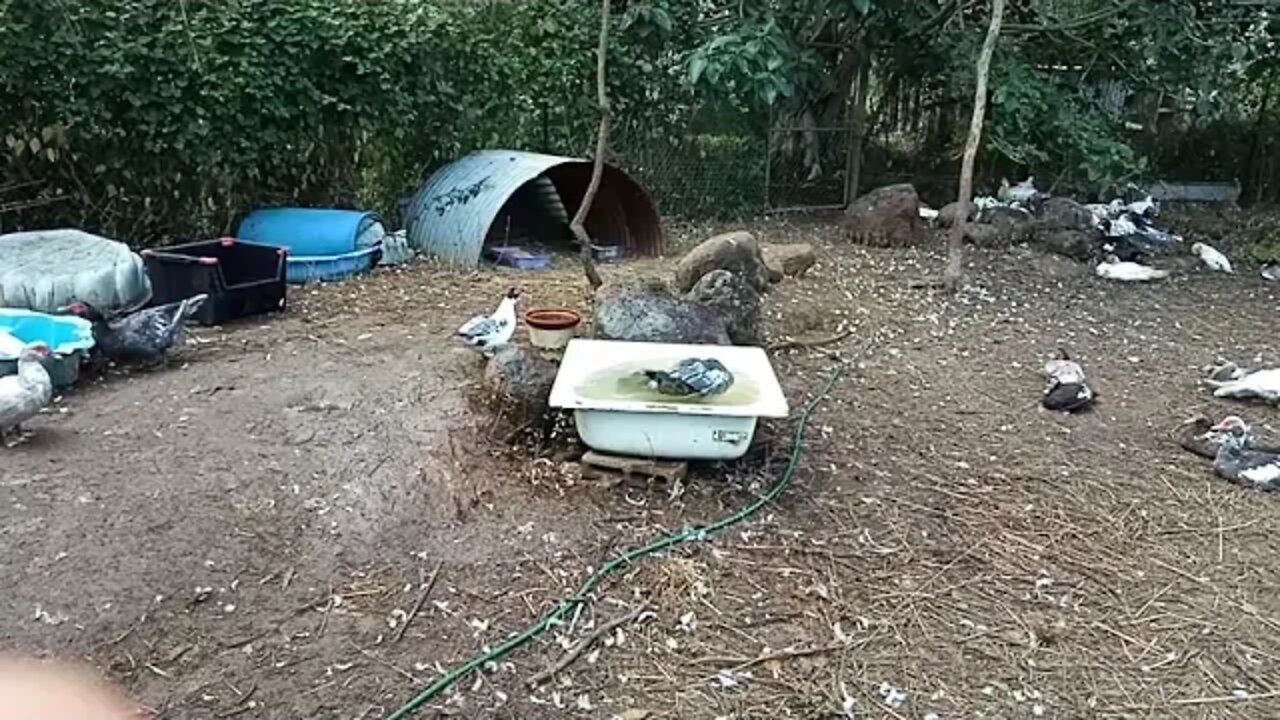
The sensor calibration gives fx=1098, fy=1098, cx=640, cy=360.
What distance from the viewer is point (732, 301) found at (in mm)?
4309

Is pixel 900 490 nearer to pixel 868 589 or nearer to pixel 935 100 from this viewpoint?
pixel 868 589

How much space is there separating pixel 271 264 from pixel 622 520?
272 cm

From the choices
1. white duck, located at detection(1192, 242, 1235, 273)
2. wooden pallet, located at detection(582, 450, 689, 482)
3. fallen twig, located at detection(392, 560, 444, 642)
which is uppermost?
wooden pallet, located at detection(582, 450, 689, 482)

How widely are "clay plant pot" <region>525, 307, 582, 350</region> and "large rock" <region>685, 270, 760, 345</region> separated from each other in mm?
468

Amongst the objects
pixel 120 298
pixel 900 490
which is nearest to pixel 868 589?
pixel 900 490

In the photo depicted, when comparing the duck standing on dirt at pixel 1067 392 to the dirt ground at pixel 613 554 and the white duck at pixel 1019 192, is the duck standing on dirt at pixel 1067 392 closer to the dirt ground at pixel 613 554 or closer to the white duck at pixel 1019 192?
the dirt ground at pixel 613 554

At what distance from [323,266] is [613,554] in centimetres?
327

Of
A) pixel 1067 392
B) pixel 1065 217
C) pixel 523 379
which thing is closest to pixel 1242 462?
pixel 1067 392

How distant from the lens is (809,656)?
258cm

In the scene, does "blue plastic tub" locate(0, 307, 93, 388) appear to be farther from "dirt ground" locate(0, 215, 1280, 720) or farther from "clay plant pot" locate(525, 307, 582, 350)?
"clay plant pot" locate(525, 307, 582, 350)

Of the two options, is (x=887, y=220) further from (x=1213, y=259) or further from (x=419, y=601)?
(x=419, y=601)

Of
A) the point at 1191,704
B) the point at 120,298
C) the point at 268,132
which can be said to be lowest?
the point at 1191,704

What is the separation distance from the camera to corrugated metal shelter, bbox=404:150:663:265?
19.5 feet

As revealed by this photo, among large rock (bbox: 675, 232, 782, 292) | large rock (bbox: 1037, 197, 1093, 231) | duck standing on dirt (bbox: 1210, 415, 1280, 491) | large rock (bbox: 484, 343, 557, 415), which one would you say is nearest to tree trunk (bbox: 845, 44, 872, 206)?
large rock (bbox: 1037, 197, 1093, 231)
